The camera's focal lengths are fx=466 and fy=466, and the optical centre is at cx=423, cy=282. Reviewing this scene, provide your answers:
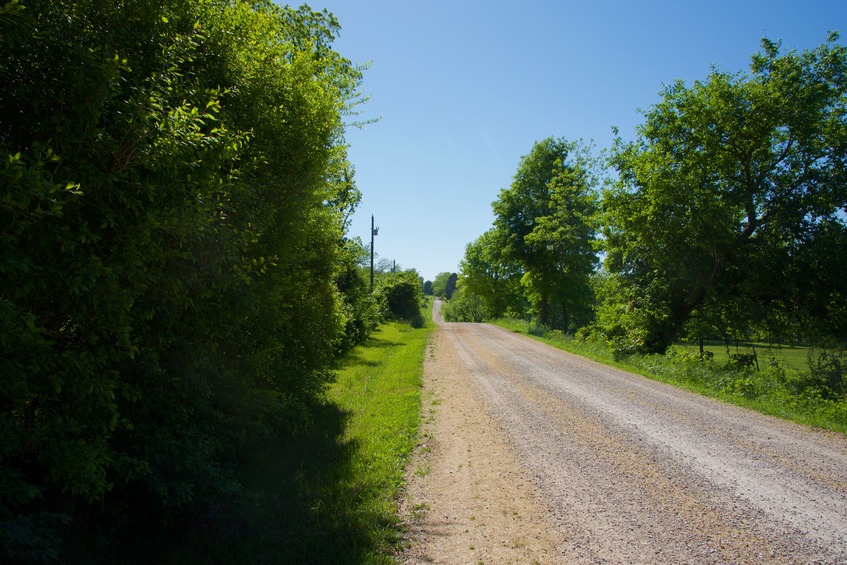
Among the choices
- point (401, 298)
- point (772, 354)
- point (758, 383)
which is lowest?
point (758, 383)

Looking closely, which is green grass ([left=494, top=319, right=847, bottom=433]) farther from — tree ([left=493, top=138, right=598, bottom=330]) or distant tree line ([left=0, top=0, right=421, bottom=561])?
tree ([left=493, top=138, right=598, bottom=330])

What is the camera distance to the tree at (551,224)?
1283 inches

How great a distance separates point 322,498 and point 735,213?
57.2 ft

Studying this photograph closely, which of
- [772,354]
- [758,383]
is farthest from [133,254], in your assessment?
[772,354]

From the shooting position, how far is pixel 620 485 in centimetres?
541

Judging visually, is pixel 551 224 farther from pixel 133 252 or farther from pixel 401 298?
pixel 133 252

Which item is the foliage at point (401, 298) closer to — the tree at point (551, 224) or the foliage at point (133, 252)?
the tree at point (551, 224)

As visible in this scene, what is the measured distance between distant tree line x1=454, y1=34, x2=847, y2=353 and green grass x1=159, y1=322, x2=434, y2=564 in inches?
522

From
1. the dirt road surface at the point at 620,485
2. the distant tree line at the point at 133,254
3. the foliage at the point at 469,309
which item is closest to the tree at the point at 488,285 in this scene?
the foliage at the point at 469,309

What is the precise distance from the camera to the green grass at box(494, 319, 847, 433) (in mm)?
9312

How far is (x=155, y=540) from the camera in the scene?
3.82 m

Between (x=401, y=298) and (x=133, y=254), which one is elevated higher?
(x=401, y=298)

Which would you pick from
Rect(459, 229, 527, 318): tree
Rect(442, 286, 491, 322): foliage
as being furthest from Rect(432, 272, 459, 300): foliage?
Rect(459, 229, 527, 318): tree

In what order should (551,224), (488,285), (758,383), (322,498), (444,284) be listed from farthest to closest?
(444,284) → (488,285) → (551,224) → (758,383) → (322,498)
